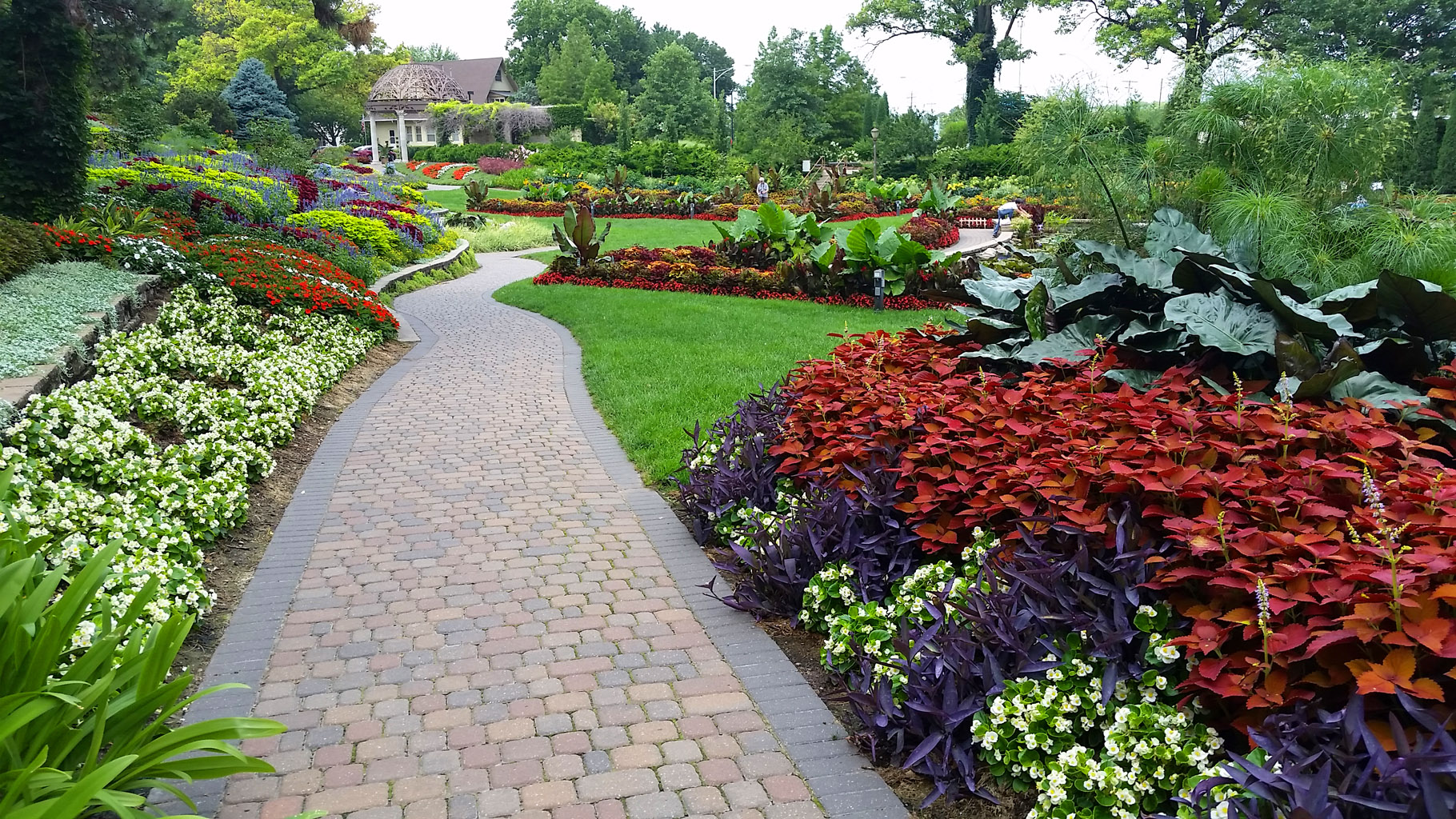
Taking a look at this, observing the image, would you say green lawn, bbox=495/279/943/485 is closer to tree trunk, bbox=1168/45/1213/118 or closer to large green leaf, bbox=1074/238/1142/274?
large green leaf, bbox=1074/238/1142/274

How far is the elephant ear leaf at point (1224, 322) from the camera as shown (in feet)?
11.9

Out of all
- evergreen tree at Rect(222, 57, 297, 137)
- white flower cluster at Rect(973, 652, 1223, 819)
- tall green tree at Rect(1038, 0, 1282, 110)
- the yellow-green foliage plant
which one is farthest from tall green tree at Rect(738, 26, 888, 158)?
white flower cluster at Rect(973, 652, 1223, 819)

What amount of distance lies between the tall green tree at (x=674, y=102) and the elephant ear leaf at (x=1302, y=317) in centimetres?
4793

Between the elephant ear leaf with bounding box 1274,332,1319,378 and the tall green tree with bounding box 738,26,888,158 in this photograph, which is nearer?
the elephant ear leaf with bounding box 1274,332,1319,378

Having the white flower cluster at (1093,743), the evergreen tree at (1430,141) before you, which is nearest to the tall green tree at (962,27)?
the evergreen tree at (1430,141)

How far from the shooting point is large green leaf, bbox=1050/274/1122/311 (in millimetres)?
4469

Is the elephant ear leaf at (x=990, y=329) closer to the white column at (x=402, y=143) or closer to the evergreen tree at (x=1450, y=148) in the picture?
the evergreen tree at (x=1450, y=148)

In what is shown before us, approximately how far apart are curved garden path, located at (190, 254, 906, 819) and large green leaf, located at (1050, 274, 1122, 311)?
2.22 m

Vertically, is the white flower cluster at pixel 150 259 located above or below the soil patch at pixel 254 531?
above

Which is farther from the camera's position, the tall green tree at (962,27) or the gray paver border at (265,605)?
the tall green tree at (962,27)

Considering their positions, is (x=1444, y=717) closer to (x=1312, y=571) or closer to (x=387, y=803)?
(x=1312, y=571)

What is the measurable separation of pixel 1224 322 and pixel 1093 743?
205 centimetres

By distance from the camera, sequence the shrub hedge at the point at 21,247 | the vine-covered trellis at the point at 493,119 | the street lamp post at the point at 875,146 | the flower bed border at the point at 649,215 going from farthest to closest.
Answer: the vine-covered trellis at the point at 493,119
the street lamp post at the point at 875,146
the flower bed border at the point at 649,215
the shrub hedge at the point at 21,247

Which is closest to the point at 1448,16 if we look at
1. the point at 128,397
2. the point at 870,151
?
the point at 870,151
